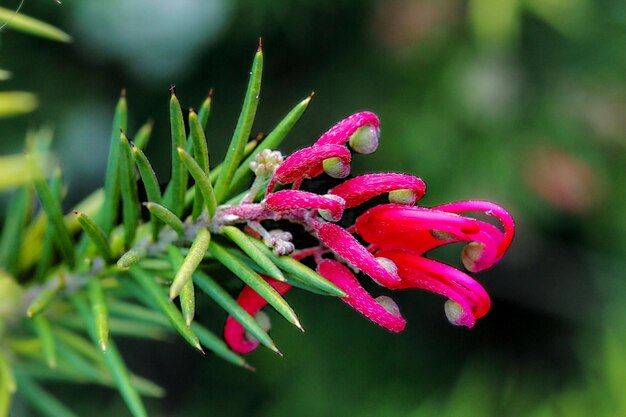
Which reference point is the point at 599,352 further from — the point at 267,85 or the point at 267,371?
the point at 267,85

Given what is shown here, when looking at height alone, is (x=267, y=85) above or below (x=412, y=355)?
above

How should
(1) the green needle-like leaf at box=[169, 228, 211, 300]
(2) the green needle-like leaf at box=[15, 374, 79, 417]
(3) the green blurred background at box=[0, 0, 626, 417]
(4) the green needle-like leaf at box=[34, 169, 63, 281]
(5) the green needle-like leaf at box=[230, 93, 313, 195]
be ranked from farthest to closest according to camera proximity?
(3) the green blurred background at box=[0, 0, 626, 417], (2) the green needle-like leaf at box=[15, 374, 79, 417], (4) the green needle-like leaf at box=[34, 169, 63, 281], (5) the green needle-like leaf at box=[230, 93, 313, 195], (1) the green needle-like leaf at box=[169, 228, 211, 300]

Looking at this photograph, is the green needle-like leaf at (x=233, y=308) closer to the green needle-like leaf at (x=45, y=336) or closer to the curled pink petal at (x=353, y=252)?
the curled pink petal at (x=353, y=252)

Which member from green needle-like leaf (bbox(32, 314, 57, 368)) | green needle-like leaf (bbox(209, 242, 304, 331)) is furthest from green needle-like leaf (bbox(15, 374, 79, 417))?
green needle-like leaf (bbox(209, 242, 304, 331))

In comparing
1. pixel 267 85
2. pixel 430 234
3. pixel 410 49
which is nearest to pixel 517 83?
pixel 410 49

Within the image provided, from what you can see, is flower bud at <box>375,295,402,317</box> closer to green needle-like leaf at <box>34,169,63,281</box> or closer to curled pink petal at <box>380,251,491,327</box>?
curled pink petal at <box>380,251,491,327</box>

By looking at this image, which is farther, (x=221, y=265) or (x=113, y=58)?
(x=113, y=58)
